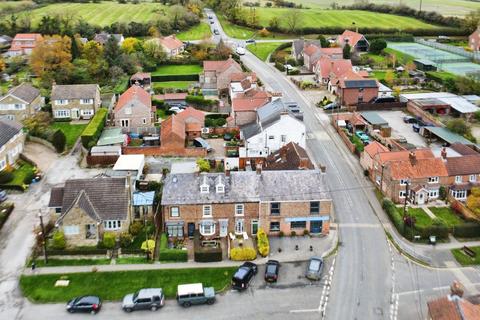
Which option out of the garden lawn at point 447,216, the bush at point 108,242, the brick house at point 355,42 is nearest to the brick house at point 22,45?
the brick house at point 355,42

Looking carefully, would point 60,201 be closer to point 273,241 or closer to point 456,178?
point 273,241

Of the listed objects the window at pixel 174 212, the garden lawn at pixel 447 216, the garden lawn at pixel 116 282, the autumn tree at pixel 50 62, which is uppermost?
the autumn tree at pixel 50 62

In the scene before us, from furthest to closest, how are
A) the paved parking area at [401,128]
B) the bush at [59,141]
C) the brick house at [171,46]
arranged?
the brick house at [171,46]
the paved parking area at [401,128]
the bush at [59,141]

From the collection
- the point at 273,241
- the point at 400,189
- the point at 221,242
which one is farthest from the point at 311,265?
the point at 400,189

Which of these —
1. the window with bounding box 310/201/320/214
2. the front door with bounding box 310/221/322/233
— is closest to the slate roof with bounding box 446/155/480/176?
the front door with bounding box 310/221/322/233

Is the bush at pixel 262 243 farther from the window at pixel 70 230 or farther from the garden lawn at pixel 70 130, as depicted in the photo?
the garden lawn at pixel 70 130

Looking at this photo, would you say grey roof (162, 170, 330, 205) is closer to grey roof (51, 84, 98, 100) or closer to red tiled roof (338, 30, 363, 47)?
grey roof (51, 84, 98, 100)
